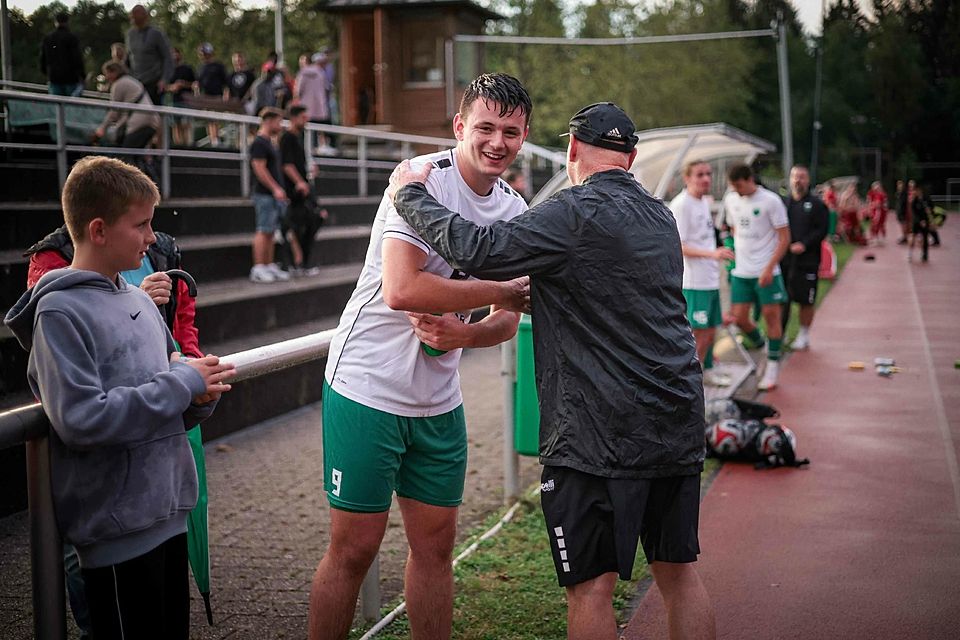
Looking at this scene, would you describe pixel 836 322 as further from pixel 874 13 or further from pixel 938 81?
pixel 874 13

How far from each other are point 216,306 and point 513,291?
670 centimetres

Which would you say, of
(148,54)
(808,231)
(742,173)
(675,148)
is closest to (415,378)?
(742,173)

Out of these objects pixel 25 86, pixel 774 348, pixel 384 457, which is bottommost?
pixel 774 348

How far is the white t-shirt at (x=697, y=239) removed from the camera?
938cm

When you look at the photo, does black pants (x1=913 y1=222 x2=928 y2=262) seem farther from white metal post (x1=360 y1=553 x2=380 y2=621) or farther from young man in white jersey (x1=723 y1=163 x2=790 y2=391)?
white metal post (x1=360 y1=553 x2=380 y2=621)

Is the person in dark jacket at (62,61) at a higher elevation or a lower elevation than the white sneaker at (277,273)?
higher

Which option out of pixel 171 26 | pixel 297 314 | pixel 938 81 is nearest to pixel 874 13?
pixel 938 81

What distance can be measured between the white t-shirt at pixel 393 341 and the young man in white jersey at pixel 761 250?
771cm

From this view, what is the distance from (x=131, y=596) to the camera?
2.54 metres

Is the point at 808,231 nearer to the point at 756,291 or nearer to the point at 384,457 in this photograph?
the point at 756,291

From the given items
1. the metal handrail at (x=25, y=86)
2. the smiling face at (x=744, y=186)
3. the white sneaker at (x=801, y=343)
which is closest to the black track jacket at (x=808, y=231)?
the white sneaker at (x=801, y=343)

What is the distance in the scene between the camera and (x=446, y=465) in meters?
3.29

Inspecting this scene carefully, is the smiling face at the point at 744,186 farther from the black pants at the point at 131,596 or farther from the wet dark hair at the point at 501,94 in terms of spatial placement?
the black pants at the point at 131,596

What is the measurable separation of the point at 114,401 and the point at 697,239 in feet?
25.4
